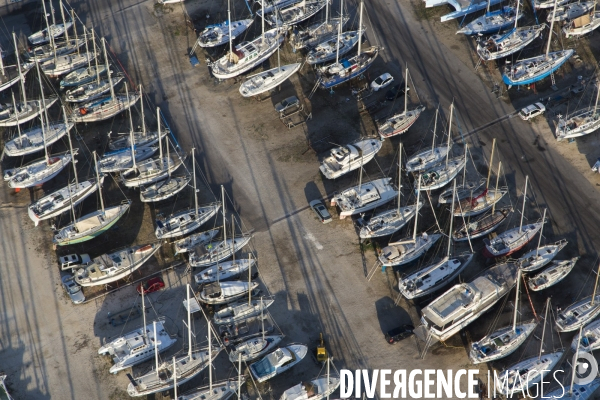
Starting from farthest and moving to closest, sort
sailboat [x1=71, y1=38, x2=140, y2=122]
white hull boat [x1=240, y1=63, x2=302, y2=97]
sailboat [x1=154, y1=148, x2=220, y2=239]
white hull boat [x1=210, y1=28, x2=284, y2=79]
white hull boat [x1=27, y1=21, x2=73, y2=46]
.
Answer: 1. white hull boat [x1=27, y1=21, x2=73, y2=46]
2. white hull boat [x1=210, y1=28, x2=284, y2=79]
3. white hull boat [x1=240, y1=63, x2=302, y2=97]
4. sailboat [x1=71, y1=38, x2=140, y2=122]
5. sailboat [x1=154, y1=148, x2=220, y2=239]

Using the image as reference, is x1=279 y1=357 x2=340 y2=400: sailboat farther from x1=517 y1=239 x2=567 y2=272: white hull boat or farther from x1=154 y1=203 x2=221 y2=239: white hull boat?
x1=517 y1=239 x2=567 y2=272: white hull boat

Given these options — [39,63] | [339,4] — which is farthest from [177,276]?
[339,4]

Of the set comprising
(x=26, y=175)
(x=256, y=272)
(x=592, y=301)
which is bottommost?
(x=592, y=301)

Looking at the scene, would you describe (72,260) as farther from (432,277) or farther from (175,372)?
(432,277)

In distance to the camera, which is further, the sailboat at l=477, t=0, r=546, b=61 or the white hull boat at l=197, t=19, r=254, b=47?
the white hull boat at l=197, t=19, r=254, b=47

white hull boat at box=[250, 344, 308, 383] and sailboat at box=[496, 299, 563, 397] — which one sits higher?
white hull boat at box=[250, 344, 308, 383]

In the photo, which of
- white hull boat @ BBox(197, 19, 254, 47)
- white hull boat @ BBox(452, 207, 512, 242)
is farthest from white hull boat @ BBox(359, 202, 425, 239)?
white hull boat @ BBox(197, 19, 254, 47)

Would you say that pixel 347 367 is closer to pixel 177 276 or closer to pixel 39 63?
pixel 177 276
